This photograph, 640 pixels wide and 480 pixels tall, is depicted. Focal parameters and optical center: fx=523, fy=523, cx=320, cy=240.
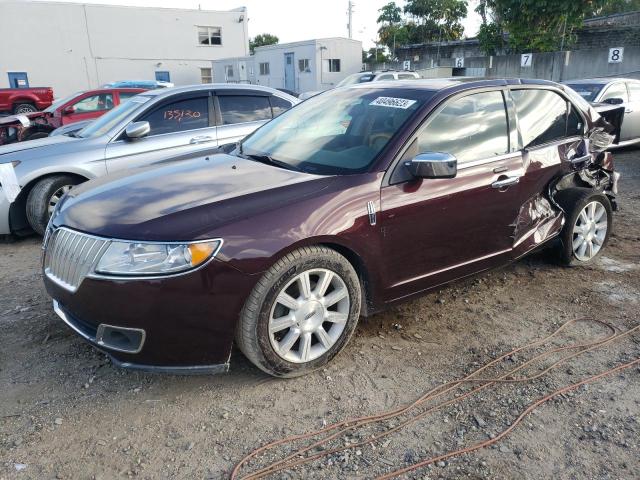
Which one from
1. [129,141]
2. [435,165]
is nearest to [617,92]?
[435,165]

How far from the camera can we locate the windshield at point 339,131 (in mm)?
3330

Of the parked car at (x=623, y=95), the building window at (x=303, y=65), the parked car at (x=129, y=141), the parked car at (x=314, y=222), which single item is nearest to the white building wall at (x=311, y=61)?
the building window at (x=303, y=65)

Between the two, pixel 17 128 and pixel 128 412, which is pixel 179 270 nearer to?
pixel 128 412

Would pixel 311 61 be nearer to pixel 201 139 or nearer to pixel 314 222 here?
pixel 201 139

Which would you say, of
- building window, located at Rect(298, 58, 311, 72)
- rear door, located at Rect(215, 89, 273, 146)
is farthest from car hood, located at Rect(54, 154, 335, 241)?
building window, located at Rect(298, 58, 311, 72)

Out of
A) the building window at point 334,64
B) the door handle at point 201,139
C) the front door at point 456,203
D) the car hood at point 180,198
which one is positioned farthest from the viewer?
the building window at point 334,64

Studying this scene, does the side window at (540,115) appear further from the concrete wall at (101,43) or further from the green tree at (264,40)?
the green tree at (264,40)

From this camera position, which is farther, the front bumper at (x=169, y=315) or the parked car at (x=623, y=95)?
the parked car at (x=623, y=95)

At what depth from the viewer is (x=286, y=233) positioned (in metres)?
2.73

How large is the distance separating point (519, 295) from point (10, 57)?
3417cm

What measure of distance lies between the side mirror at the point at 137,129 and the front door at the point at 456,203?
3.56 metres

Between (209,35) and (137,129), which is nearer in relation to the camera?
(137,129)

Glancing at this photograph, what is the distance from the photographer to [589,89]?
32.3 ft

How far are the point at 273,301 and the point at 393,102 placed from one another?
1698 millimetres
